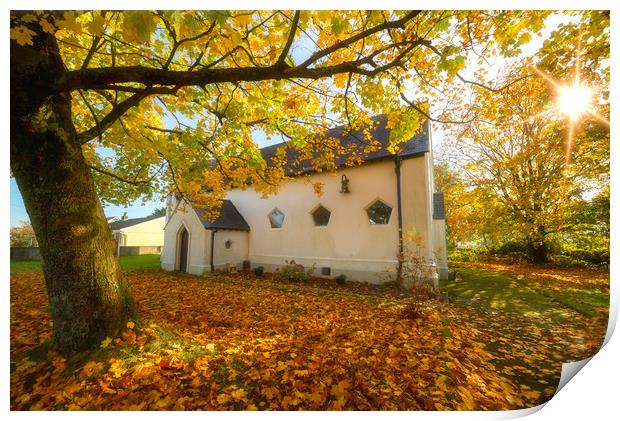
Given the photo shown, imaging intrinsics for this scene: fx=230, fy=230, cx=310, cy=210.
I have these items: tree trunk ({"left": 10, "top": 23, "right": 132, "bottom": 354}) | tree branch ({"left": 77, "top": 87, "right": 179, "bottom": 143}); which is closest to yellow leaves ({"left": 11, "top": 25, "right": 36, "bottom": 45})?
tree trunk ({"left": 10, "top": 23, "right": 132, "bottom": 354})

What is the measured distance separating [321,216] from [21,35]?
7684 millimetres

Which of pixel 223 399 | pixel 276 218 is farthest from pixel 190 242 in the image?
pixel 223 399

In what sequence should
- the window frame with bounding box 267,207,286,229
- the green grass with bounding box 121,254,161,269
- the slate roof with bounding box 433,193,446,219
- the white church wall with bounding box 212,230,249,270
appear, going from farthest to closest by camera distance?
the slate roof with bounding box 433,193,446,219 → the white church wall with bounding box 212,230,249,270 → the window frame with bounding box 267,207,286,229 → the green grass with bounding box 121,254,161,269

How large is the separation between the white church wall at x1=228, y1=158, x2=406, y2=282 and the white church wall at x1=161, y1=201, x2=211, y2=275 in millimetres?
2077

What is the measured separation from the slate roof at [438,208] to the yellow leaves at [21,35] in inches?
455

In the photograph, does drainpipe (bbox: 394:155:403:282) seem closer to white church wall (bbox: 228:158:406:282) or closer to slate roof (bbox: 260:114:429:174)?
white church wall (bbox: 228:158:406:282)

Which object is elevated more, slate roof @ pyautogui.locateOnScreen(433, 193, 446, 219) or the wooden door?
slate roof @ pyautogui.locateOnScreen(433, 193, 446, 219)

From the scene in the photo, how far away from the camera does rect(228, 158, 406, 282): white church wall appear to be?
7609 millimetres

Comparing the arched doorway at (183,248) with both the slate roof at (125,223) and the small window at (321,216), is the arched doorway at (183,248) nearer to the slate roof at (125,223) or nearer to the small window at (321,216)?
the slate roof at (125,223)

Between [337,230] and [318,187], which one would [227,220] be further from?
[337,230]

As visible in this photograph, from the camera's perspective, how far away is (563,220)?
15.1 ft

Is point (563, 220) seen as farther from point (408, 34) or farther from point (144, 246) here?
point (144, 246)

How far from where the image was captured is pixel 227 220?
34.3 ft

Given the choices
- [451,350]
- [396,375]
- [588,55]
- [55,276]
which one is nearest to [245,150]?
[55,276]
